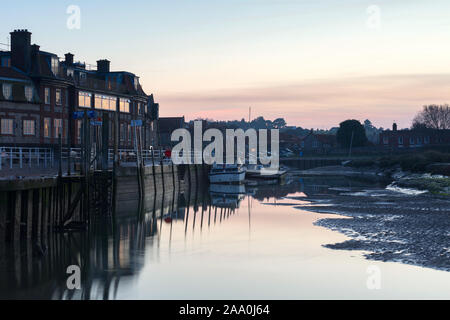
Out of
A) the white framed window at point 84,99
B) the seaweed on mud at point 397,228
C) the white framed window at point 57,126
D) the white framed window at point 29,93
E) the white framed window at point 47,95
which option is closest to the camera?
the seaweed on mud at point 397,228

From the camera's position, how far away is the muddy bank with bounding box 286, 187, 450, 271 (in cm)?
2194

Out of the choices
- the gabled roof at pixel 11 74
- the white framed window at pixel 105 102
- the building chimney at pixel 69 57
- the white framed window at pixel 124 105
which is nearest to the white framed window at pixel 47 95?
the gabled roof at pixel 11 74

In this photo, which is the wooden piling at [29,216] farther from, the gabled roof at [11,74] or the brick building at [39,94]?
the gabled roof at [11,74]

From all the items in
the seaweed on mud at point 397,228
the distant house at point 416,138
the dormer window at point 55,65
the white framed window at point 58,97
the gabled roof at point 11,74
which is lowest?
the seaweed on mud at point 397,228

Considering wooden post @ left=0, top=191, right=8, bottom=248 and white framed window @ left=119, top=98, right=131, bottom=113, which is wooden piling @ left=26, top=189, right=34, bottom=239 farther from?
white framed window @ left=119, top=98, right=131, bottom=113

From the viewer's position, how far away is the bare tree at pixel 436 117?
160m

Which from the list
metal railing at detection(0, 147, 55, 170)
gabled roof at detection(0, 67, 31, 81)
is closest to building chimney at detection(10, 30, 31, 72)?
gabled roof at detection(0, 67, 31, 81)

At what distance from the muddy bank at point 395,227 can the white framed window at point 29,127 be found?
30585 millimetres

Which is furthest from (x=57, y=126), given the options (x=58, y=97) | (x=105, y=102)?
(x=105, y=102)

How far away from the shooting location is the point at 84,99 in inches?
2611

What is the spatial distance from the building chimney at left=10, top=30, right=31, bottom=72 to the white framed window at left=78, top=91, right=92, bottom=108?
7.35m
